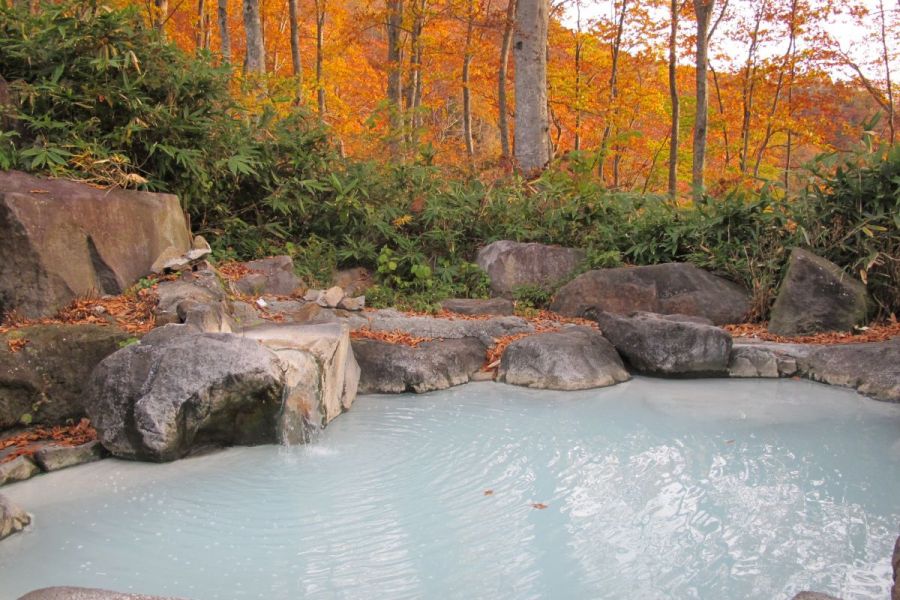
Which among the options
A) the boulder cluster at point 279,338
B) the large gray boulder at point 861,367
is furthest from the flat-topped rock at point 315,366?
the large gray boulder at point 861,367

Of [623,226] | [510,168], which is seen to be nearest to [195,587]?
[623,226]

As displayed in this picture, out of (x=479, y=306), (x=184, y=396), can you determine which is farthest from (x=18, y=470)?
(x=479, y=306)

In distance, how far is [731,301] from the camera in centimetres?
684

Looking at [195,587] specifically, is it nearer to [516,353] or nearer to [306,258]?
[516,353]

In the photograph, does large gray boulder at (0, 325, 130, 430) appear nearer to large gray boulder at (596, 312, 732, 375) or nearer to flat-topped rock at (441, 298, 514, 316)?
flat-topped rock at (441, 298, 514, 316)

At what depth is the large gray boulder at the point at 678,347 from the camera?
540 centimetres

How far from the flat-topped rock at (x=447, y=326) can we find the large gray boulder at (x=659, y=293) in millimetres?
977

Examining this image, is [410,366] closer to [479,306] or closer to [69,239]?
[479,306]

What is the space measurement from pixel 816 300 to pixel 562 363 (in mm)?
2793

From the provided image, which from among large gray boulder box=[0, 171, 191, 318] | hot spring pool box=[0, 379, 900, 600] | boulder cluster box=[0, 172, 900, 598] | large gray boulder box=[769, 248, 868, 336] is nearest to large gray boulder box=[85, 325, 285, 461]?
boulder cluster box=[0, 172, 900, 598]

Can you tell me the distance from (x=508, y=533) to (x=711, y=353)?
10.5ft

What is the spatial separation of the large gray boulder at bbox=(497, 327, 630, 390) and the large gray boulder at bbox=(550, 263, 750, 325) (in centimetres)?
152

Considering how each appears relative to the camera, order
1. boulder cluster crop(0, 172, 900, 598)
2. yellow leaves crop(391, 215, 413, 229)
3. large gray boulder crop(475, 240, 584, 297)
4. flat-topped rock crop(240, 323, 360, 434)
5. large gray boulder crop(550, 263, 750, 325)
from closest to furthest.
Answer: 1. boulder cluster crop(0, 172, 900, 598)
2. flat-topped rock crop(240, 323, 360, 434)
3. large gray boulder crop(550, 263, 750, 325)
4. large gray boulder crop(475, 240, 584, 297)
5. yellow leaves crop(391, 215, 413, 229)

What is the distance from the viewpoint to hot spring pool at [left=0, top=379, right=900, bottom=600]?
2.55 metres
